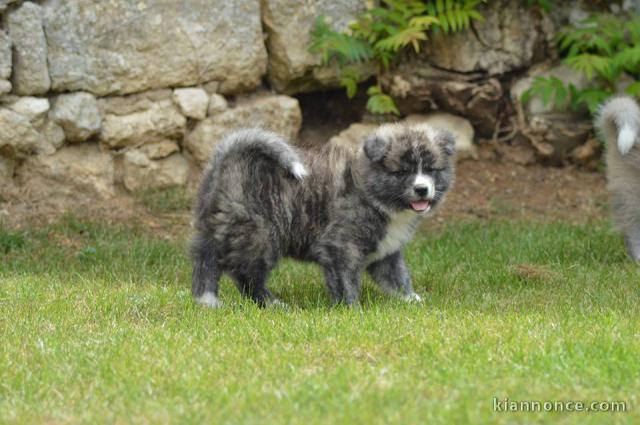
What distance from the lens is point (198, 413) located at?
4.35 metres

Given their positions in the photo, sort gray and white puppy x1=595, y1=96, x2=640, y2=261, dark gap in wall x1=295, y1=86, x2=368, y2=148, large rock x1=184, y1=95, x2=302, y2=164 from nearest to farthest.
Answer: gray and white puppy x1=595, y1=96, x2=640, y2=261, large rock x1=184, y1=95, x2=302, y2=164, dark gap in wall x1=295, y1=86, x2=368, y2=148

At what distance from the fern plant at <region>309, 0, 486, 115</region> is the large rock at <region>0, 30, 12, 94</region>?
9.50 ft

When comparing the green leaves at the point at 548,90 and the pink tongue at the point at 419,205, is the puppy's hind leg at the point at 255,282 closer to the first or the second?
the pink tongue at the point at 419,205

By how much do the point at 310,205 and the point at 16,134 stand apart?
3.75 meters

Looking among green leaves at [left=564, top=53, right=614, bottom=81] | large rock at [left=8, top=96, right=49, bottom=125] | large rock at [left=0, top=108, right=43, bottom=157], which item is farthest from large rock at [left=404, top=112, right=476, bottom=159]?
large rock at [left=0, top=108, right=43, bottom=157]

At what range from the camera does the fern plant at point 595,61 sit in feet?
33.9

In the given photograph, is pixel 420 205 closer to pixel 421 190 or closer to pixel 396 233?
pixel 421 190

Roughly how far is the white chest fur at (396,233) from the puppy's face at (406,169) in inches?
4.3

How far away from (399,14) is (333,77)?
93 centimetres

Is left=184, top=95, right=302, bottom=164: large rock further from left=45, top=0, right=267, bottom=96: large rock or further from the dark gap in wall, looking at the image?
the dark gap in wall

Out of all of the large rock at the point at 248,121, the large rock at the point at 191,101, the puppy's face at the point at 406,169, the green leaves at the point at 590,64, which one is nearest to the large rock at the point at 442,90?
the green leaves at the point at 590,64

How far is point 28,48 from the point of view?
365 inches

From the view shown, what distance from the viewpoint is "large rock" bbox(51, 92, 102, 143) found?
9523 mm

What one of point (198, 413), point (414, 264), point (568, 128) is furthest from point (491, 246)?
point (198, 413)
